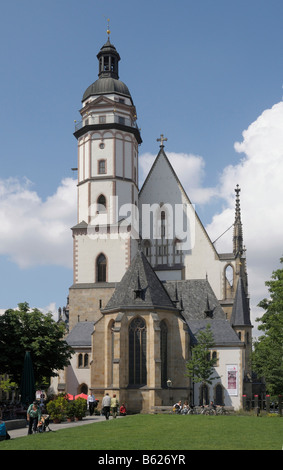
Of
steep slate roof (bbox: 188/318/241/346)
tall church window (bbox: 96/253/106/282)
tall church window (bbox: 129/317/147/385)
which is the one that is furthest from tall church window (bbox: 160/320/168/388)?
tall church window (bbox: 96/253/106/282)

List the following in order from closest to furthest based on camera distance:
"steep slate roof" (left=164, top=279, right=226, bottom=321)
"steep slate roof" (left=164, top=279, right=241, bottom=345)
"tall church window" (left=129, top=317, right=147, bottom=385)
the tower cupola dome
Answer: "tall church window" (left=129, top=317, right=147, bottom=385)
"steep slate roof" (left=164, top=279, right=241, bottom=345)
"steep slate roof" (left=164, top=279, right=226, bottom=321)
the tower cupola dome

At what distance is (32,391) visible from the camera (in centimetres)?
3825

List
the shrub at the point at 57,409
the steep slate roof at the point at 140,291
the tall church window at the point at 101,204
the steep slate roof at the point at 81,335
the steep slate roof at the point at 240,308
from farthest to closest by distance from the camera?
the tall church window at the point at 101,204
the steep slate roof at the point at 240,308
the steep slate roof at the point at 81,335
the steep slate roof at the point at 140,291
the shrub at the point at 57,409

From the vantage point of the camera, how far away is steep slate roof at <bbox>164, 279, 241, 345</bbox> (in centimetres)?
6295

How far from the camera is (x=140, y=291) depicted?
54.1 meters

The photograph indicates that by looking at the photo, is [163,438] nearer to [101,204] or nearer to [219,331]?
[219,331]

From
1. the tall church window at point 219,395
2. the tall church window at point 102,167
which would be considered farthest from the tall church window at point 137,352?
the tall church window at point 102,167

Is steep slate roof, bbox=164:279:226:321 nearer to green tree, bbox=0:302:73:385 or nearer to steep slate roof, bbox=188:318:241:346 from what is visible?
steep slate roof, bbox=188:318:241:346

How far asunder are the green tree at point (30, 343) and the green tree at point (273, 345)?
14.9 meters

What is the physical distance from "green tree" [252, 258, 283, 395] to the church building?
6.37 metres

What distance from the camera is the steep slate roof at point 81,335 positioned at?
64938 mm

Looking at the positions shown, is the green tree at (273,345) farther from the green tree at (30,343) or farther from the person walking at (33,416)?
the person walking at (33,416)

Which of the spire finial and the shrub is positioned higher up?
the spire finial
